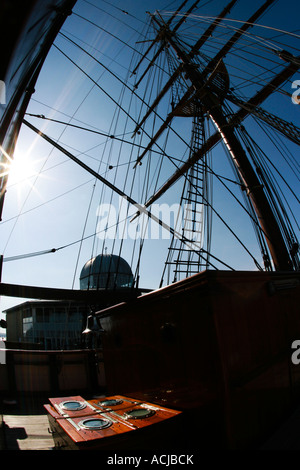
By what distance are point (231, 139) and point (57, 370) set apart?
1018 cm

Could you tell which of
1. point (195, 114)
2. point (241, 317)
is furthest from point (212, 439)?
point (195, 114)

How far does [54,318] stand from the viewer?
3022cm

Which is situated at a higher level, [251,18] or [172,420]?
[251,18]

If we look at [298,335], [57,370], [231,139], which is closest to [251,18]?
[231,139]

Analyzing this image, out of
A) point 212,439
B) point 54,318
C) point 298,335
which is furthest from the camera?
point 54,318

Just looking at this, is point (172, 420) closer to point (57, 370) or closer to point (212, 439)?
point (212, 439)
